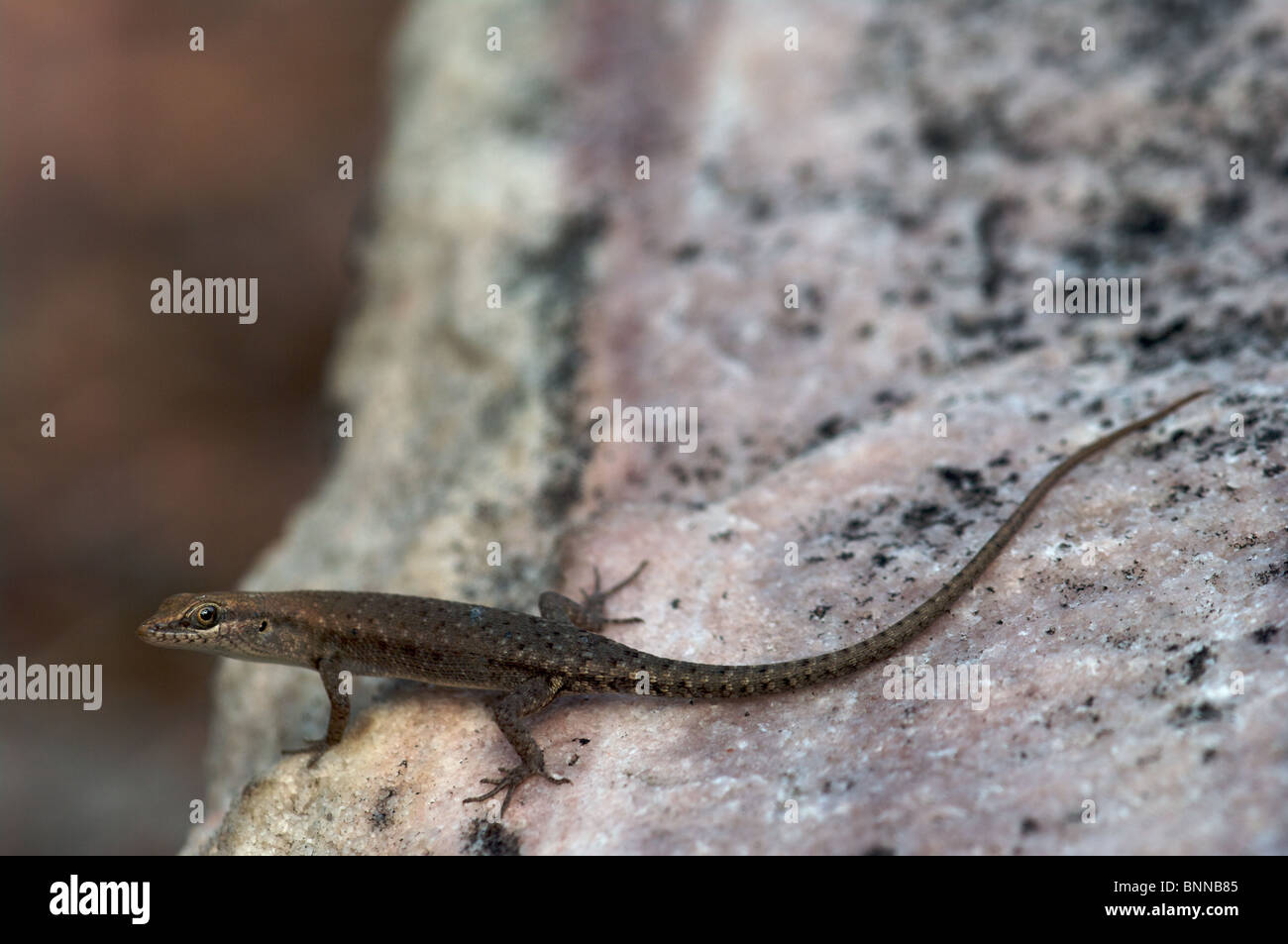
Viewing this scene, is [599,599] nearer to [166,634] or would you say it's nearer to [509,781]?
[509,781]

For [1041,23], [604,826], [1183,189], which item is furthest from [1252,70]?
[604,826]

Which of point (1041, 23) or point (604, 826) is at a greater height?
point (1041, 23)

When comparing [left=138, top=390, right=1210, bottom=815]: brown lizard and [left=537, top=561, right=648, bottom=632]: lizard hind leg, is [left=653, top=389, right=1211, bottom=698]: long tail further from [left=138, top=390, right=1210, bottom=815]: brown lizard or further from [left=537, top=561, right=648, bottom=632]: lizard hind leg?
Answer: [left=537, top=561, right=648, bottom=632]: lizard hind leg

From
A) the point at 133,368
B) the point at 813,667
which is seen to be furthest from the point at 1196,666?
the point at 133,368

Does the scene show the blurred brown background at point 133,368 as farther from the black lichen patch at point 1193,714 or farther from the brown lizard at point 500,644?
the black lichen patch at point 1193,714

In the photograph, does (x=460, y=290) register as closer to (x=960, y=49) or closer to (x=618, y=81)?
(x=618, y=81)
